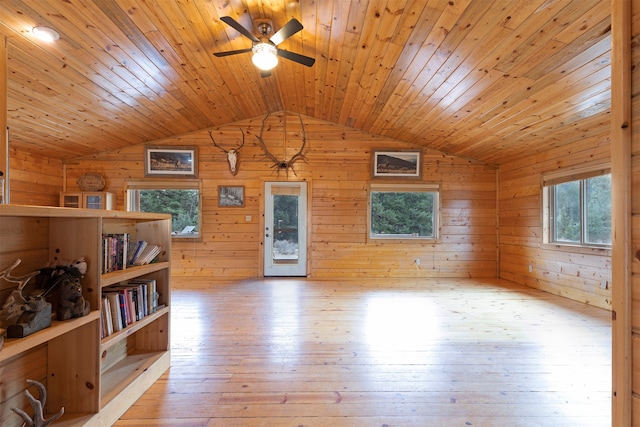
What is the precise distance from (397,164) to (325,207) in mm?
1563

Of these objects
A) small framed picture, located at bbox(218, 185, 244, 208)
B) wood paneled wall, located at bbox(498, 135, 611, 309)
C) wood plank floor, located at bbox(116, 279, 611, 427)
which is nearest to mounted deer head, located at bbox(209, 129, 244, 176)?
small framed picture, located at bbox(218, 185, 244, 208)

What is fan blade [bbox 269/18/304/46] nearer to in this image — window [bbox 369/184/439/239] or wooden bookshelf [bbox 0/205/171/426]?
wooden bookshelf [bbox 0/205/171/426]

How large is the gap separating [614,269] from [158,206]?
235 inches

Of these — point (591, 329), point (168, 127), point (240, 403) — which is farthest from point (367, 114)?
point (240, 403)

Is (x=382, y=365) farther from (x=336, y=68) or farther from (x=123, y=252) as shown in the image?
(x=336, y=68)

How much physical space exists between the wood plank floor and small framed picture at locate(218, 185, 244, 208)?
77.4 inches

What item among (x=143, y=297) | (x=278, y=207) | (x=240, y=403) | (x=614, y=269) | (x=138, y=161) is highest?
(x=138, y=161)

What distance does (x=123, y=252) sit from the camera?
5.82ft

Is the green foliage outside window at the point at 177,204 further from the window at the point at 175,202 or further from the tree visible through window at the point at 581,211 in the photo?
the tree visible through window at the point at 581,211

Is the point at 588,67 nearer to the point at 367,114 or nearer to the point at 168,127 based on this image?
the point at 367,114

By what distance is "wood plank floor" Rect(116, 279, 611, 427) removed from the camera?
1.62 metres

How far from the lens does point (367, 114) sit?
14.4 feet

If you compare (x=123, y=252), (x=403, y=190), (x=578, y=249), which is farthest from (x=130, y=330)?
(x=578, y=249)

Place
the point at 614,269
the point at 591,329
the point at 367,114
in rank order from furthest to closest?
the point at 367,114 → the point at 591,329 → the point at 614,269
